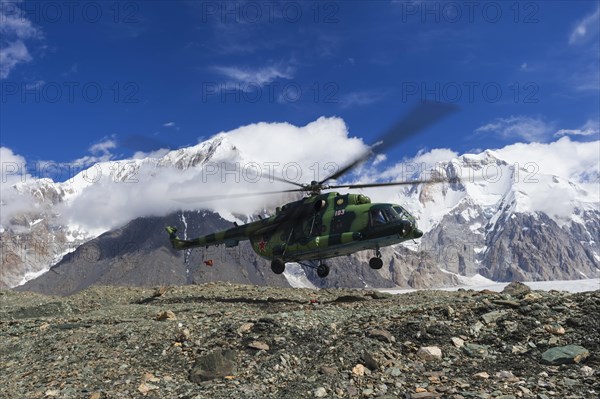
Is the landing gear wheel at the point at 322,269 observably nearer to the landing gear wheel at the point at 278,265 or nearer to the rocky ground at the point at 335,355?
the landing gear wheel at the point at 278,265

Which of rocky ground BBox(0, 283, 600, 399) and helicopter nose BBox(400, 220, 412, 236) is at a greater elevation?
helicopter nose BBox(400, 220, 412, 236)

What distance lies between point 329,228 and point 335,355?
14552mm

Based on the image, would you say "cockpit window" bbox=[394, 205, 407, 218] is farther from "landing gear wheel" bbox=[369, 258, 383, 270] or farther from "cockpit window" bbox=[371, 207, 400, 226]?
"landing gear wheel" bbox=[369, 258, 383, 270]

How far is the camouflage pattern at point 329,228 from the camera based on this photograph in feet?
82.8

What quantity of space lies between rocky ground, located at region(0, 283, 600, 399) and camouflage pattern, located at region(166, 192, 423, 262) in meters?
9.59

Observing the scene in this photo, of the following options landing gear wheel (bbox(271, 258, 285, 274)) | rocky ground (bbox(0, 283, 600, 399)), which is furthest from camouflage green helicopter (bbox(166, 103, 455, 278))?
rocky ground (bbox(0, 283, 600, 399))

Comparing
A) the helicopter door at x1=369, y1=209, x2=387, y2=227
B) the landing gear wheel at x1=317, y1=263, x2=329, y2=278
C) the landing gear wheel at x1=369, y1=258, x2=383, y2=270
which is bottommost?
the landing gear wheel at x1=317, y1=263, x2=329, y2=278

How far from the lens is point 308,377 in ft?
37.6

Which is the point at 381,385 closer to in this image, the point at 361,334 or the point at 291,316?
the point at 361,334

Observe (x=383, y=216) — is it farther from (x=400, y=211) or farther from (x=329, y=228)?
(x=329, y=228)

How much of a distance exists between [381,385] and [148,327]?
25.2ft

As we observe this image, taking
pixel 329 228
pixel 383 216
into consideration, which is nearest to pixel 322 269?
pixel 329 228

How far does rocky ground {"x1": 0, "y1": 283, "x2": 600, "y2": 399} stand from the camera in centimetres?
1073

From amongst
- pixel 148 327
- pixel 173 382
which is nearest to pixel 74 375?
pixel 173 382
